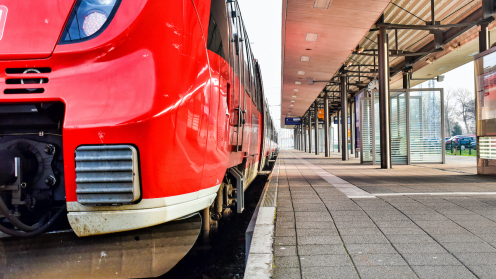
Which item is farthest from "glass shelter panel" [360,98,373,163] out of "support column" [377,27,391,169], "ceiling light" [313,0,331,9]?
"ceiling light" [313,0,331,9]

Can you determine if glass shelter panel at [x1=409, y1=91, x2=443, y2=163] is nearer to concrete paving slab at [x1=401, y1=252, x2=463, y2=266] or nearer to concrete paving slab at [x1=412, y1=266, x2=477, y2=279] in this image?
concrete paving slab at [x1=401, y1=252, x2=463, y2=266]

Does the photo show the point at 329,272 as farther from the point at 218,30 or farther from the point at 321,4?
the point at 321,4

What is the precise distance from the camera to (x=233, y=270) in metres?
3.64

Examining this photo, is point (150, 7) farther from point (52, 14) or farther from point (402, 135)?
point (402, 135)

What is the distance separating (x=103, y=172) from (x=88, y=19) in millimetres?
955

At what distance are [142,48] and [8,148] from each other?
976 mm

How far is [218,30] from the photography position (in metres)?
3.15

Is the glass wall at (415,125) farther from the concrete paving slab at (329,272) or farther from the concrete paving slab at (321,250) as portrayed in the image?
the concrete paving slab at (329,272)

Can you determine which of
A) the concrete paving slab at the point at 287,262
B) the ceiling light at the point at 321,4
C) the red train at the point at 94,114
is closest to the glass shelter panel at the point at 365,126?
the ceiling light at the point at 321,4

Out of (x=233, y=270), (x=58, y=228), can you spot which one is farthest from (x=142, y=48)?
(x=233, y=270)

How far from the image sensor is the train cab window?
2.89 m

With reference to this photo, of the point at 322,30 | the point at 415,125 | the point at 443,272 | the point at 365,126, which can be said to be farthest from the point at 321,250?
the point at 365,126

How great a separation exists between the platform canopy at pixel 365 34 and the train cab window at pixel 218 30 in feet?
24.5

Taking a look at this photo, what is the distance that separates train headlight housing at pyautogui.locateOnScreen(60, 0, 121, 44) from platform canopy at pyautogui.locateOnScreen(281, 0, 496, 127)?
879cm
